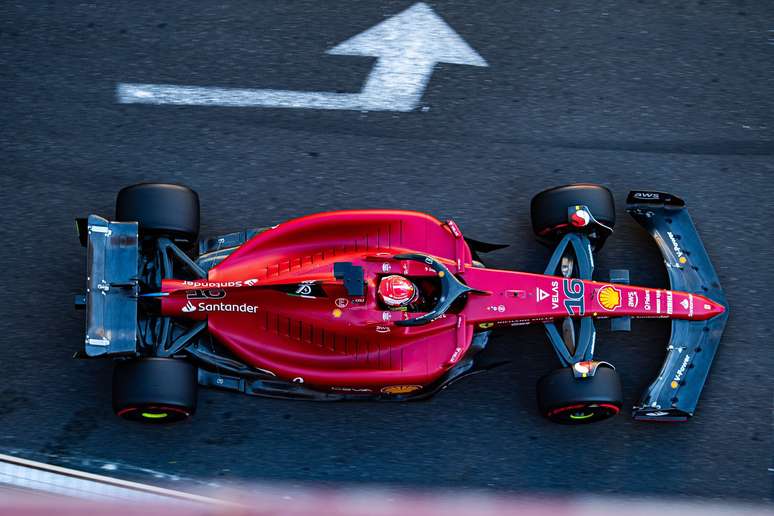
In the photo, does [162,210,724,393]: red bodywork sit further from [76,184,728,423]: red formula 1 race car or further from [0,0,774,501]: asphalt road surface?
[0,0,774,501]: asphalt road surface

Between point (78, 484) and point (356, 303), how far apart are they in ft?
7.39

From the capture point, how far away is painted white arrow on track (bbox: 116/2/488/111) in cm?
649

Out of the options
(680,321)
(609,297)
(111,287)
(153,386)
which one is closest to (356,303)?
(153,386)

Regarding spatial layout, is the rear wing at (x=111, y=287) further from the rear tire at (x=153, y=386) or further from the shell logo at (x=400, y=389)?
the shell logo at (x=400, y=389)

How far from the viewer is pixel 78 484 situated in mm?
5875

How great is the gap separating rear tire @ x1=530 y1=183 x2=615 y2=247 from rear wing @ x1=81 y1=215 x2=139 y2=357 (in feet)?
8.74

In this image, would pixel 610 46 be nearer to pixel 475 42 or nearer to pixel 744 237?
pixel 475 42

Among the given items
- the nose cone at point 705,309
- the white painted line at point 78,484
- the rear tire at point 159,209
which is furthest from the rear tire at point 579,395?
the rear tire at point 159,209

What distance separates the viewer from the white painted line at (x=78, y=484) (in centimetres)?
587

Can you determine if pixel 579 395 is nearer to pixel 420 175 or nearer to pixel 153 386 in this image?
pixel 420 175

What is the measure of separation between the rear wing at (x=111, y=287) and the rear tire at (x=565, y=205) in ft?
8.74

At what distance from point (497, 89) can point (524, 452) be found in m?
2.65

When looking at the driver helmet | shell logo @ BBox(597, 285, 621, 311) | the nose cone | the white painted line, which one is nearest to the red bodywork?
shell logo @ BBox(597, 285, 621, 311)

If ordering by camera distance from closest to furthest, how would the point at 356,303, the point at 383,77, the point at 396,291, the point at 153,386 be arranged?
the point at 396,291 < the point at 153,386 < the point at 356,303 < the point at 383,77
